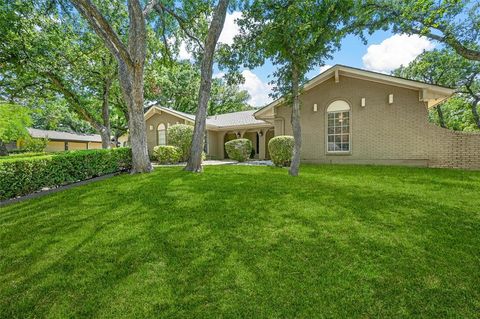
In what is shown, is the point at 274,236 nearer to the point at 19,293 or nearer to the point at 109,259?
the point at 109,259

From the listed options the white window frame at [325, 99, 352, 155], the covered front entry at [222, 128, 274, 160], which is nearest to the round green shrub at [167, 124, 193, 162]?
the covered front entry at [222, 128, 274, 160]

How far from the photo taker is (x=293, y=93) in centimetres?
780

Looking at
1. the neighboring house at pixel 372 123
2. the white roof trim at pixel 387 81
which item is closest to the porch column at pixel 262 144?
the neighboring house at pixel 372 123

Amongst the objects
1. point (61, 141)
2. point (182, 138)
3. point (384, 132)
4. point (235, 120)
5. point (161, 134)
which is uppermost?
point (235, 120)

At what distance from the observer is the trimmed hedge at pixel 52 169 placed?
5543mm

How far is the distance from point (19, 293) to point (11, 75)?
51.8 ft

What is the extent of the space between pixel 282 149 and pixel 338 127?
310 centimetres

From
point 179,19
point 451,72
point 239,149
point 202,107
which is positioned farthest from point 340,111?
point 451,72

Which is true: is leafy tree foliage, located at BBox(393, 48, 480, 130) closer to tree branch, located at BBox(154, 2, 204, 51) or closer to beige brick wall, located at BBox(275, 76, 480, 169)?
beige brick wall, located at BBox(275, 76, 480, 169)

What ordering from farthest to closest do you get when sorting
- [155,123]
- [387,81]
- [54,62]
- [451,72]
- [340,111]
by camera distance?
[155,123]
[451,72]
[54,62]
[340,111]
[387,81]

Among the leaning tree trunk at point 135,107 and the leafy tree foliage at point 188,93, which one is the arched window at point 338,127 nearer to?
the leaning tree trunk at point 135,107

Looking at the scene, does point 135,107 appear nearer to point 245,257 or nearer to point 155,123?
point 245,257

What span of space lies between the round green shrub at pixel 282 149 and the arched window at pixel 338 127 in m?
2.27

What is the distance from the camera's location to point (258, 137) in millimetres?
18672
